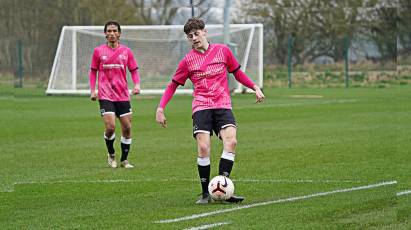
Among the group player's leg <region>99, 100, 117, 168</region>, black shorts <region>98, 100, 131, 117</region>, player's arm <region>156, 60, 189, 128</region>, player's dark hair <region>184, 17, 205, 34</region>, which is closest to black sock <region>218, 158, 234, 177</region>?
player's arm <region>156, 60, 189, 128</region>

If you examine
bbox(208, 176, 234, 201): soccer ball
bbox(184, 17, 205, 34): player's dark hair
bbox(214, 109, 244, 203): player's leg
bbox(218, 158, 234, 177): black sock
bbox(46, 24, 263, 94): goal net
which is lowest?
Answer: bbox(46, 24, 263, 94): goal net

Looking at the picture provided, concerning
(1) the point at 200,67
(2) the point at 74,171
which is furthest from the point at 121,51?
(1) the point at 200,67

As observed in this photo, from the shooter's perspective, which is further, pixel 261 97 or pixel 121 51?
pixel 121 51

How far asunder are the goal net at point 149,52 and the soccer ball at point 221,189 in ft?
97.3

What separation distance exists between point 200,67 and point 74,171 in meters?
3.76

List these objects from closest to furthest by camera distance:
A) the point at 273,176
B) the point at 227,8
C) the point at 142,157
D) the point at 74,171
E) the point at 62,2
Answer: the point at 273,176
the point at 74,171
the point at 142,157
the point at 227,8
the point at 62,2

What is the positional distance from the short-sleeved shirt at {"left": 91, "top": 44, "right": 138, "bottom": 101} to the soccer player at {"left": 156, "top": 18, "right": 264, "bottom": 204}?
12.6ft

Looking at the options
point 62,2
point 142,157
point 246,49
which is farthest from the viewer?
point 62,2

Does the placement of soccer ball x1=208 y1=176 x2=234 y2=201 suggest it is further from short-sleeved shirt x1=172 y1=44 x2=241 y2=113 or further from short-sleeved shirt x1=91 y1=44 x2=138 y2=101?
short-sleeved shirt x1=91 y1=44 x2=138 y2=101

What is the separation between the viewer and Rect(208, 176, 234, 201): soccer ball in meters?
9.53

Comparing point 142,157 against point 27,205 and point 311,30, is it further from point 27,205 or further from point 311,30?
point 311,30

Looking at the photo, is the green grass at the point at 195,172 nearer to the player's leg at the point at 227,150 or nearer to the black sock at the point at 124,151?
the black sock at the point at 124,151

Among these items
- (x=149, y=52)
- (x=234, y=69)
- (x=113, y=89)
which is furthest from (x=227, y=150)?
(x=149, y=52)

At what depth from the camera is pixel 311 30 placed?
5194 cm
